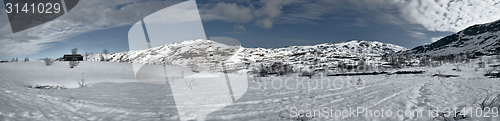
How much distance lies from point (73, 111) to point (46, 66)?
9.85 m

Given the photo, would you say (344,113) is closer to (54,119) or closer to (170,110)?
(170,110)

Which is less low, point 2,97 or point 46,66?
point 46,66

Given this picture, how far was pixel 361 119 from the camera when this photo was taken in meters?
3.95

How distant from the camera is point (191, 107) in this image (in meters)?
4.96

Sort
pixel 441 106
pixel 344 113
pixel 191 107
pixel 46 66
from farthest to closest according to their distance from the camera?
pixel 46 66, pixel 191 107, pixel 441 106, pixel 344 113

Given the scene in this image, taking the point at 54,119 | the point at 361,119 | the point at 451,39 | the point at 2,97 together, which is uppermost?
the point at 451,39

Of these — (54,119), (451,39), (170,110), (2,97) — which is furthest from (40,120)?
(451,39)

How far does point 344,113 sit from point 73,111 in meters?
5.69

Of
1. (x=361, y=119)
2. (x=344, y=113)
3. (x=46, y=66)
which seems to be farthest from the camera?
(x=46, y=66)

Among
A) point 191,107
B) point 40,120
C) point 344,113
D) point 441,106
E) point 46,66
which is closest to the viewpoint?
point 40,120

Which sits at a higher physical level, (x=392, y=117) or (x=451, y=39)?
(x=451, y=39)

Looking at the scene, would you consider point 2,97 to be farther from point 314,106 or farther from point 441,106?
point 441,106

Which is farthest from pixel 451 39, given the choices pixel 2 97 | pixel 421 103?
pixel 2 97

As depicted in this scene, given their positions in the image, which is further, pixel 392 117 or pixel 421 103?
pixel 421 103
